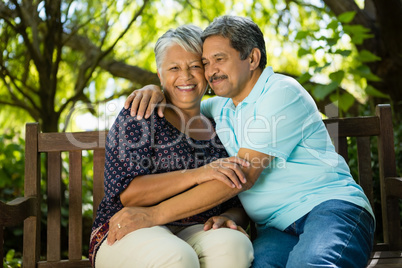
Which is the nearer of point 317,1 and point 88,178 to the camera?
point 88,178

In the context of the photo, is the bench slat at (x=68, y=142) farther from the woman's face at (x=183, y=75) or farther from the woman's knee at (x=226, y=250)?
the woman's knee at (x=226, y=250)

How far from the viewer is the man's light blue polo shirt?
214 centimetres

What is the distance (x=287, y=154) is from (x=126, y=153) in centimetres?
76

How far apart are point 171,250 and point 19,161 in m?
2.61

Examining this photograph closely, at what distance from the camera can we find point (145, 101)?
232 centimetres

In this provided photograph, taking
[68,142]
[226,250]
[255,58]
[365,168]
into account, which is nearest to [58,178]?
[68,142]

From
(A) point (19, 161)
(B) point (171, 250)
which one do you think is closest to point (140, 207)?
(B) point (171, 250)

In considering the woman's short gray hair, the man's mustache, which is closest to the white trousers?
the man's mustache

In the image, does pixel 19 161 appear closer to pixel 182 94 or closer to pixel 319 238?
pixel 182 94

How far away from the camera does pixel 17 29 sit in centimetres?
375

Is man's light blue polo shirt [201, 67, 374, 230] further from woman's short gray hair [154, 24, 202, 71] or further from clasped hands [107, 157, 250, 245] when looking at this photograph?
woman's short gray hair [154, 24, 202, 71]

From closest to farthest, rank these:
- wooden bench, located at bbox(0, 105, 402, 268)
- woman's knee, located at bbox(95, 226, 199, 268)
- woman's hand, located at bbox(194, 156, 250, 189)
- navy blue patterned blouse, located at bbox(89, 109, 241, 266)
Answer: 1. woman's knee, located at bbox(95, 226, 199, 268)
2. woman's hand, located at bbox(194, 156, 250, 189)
3. navy blue patterned blouse, located at bbox(89, 109, 241, 266)
4. wooden bench, located at bbox(0, 105, 402, 268)

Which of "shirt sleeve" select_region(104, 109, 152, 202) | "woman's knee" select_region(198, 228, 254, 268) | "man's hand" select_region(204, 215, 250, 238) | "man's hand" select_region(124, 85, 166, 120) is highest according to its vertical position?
"man's hand" select_region(124, 85, 166, 120)

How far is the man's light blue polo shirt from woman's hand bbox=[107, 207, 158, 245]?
1.71ft
